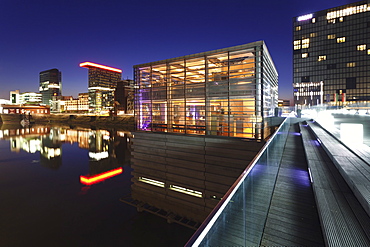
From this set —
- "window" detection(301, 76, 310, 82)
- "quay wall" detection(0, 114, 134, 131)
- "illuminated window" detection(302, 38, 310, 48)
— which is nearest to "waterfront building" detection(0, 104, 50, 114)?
"quay wall" detection(0, 114, 134, 131)

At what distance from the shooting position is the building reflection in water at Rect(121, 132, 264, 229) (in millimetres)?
11320

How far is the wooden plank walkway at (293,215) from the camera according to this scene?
11.4 feet

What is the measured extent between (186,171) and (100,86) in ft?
545

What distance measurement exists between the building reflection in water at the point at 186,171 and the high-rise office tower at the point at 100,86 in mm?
115791

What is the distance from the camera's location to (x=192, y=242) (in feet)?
5.08

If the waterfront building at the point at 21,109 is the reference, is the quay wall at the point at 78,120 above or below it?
below

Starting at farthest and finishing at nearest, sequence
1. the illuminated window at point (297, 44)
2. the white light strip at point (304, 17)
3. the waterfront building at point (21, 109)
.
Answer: the waterfront building at point (21, 109) < the illuminated window at point (297, 44) < the white light strip at point (304, 17)

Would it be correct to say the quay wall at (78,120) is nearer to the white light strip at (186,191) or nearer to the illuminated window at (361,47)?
the white light strip at (186,191)

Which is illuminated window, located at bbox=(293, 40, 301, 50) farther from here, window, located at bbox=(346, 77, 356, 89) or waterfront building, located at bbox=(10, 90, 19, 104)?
waterfront building, located at bbox=(10, 90, 19, 104)

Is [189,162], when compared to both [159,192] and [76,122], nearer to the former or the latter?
[159,192]

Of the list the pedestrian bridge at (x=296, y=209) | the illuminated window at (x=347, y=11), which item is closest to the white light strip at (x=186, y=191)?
the pedestrian bridge at (x=296, y=209)

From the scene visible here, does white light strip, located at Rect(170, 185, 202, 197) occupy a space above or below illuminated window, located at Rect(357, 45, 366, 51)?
below

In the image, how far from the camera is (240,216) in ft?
8.73

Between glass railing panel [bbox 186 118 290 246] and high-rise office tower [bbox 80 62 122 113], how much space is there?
416 ft
